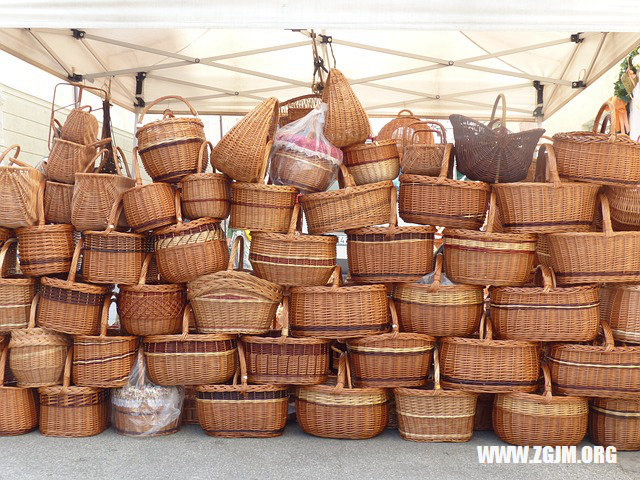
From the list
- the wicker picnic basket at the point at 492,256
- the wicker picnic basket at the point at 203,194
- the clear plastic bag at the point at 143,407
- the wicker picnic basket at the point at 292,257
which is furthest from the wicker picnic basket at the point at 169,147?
the wicker picnic basket at the point at 492,256

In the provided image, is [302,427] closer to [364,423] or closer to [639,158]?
[364,423]

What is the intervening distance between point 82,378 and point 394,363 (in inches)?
67.3

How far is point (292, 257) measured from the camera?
368 cm

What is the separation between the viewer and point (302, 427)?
3770mm

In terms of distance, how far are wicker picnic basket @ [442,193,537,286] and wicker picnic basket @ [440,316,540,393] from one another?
13.0 inches

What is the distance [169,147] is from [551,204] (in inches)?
82.7

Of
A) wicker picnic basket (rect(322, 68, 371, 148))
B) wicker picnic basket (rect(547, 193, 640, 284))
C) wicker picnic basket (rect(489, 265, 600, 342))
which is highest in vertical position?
wicker picnic basket (rect(322, 68, 371, 148))

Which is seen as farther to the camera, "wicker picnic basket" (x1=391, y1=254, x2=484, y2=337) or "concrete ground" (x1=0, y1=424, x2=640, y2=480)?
"wicker picnic basket" (x1=391, y1=254, x2=484, y2=337)

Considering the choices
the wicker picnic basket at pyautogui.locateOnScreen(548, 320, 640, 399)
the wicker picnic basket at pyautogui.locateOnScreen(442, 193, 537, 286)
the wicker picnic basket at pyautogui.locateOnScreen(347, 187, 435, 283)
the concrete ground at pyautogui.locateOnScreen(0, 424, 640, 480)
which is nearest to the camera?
the concrete ground at pyautogui.locateOnScreen(0, 424, 640, 480)

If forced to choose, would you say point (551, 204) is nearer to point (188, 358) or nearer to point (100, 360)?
point (188, 358)

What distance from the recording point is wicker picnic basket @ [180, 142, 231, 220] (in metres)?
3.74

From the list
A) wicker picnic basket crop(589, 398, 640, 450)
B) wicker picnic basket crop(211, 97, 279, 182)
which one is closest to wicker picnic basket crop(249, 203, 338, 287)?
wicker picnic basket crop(211, 97, 279, 182)

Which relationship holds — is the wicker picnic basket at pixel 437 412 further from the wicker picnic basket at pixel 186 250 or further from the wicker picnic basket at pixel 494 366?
the wicker picnic basket at pixel 186 250

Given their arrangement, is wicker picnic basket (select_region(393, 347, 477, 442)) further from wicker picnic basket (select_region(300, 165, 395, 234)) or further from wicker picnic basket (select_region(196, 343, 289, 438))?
wicker picnic basket (select_region(300, 165, 395, 234))
